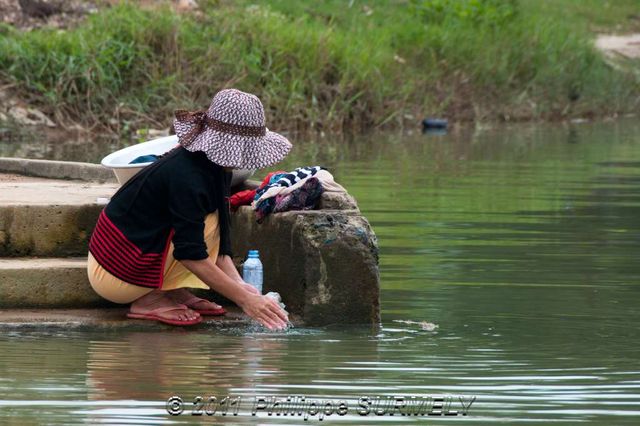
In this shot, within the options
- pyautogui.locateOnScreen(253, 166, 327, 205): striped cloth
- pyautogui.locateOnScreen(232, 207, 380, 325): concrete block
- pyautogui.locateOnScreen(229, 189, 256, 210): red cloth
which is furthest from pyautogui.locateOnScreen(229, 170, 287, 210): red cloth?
pyautogui.locateOnScreen(232, 207, 380, 325): concrete block

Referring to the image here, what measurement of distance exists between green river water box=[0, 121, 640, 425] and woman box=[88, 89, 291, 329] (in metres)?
0.23

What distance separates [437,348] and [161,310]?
1371 mm

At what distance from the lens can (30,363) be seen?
651 cm

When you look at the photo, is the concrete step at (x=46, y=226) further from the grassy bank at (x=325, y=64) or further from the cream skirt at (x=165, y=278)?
the grassy bank at (x=325, y=64)

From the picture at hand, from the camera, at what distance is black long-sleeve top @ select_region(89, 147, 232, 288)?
23.2 feet

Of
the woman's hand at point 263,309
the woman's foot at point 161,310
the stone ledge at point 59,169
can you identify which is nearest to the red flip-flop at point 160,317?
the woman's foot at point 161,310

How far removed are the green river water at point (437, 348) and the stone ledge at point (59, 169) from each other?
1.98 meters

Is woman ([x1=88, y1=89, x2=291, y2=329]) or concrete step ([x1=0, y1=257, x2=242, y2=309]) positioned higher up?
woman ([x1=88, y1=89, x2=291, y2=329])

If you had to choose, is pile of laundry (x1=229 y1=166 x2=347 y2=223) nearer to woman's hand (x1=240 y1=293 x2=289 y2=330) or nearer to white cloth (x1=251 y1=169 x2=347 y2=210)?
white cloth (x1=251 y1=169 x2=347 y2=210)

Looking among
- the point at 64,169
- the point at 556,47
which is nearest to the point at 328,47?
the point at 556,47

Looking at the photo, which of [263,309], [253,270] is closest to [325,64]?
[253,270]

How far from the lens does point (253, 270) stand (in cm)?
759

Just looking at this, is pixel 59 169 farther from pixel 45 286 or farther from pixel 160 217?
pixel 160 217

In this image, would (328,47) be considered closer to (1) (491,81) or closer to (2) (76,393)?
(1) (491,81)
